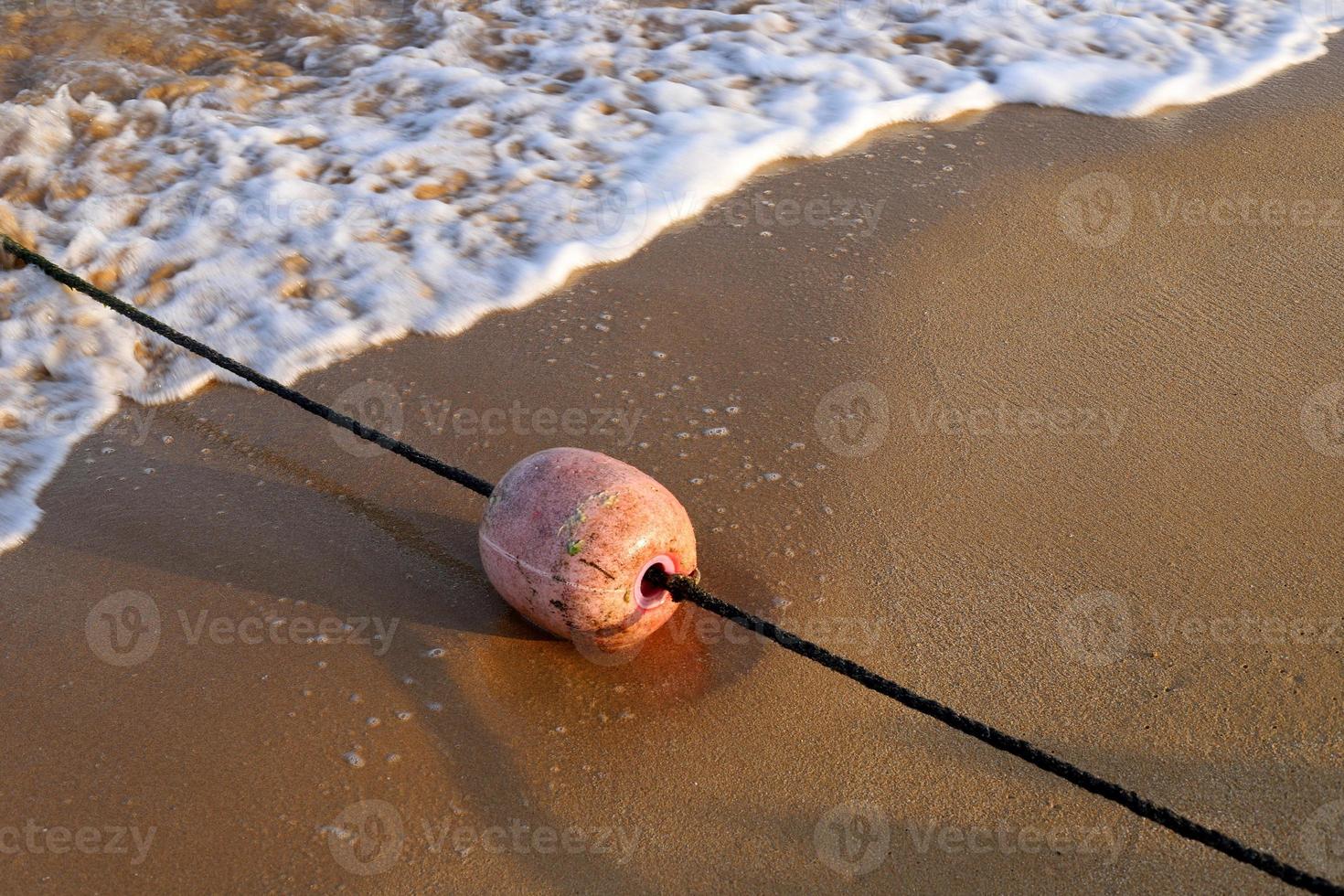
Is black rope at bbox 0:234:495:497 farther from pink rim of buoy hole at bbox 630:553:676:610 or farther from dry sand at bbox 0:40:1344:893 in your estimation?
pink rim of buoy hole at bbox 630:553:676:610

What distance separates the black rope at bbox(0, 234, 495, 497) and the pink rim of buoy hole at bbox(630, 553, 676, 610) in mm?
490

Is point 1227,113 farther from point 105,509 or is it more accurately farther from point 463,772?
point 105,509

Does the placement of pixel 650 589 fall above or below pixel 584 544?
below

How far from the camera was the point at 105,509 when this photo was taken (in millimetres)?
3363

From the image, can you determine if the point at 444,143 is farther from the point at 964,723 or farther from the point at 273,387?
the point at 964,723

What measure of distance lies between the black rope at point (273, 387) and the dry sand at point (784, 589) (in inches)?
9.7

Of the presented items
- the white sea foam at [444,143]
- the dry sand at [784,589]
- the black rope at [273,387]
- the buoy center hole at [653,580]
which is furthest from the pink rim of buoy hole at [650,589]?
the white sea foam at [444,143]

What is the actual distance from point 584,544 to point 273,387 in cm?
135

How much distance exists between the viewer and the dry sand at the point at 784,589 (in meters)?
2.42

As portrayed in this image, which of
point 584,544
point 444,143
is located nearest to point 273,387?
point 584,544

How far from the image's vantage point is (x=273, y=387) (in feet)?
11.0

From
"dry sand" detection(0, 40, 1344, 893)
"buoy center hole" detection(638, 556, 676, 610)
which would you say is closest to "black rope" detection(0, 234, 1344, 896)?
"buoy center hole" detection(638, 556, 676, 610)

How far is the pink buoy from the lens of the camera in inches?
100

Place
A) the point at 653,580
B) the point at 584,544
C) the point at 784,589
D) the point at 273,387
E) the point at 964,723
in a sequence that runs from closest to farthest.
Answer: the point at 964,723 < the point at 584,544 < the point at 653,580 < the point at 784,589 < the point at 273,387
